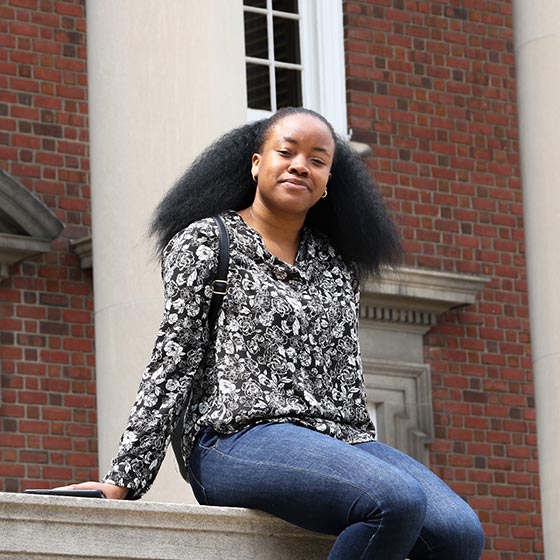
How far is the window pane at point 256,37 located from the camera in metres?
14.3

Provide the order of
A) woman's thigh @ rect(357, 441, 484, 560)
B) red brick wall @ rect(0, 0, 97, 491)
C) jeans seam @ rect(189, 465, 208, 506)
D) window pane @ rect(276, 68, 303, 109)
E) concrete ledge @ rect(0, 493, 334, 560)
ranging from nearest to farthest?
concrete ledge @ rect(0, 493, 334, 560), woman's thigh @ rect(357, 441, 484, 560), jeans seam @ rect(189, 465, 208, 506), red brick wall @ rect(0, 0, 97, 491), window pane @ rect(276, 68, 303, 109)

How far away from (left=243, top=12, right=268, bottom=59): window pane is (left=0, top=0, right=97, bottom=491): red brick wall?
134 cm

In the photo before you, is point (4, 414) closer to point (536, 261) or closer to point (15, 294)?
point (15, 294)

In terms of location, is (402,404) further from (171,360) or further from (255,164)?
(171,360)

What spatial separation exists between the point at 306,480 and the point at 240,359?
0.41 m

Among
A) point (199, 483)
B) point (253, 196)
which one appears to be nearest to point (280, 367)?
point (199, 483)

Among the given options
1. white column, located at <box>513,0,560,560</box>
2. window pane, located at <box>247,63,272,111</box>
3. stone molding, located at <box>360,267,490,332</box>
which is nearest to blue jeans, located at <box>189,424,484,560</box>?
white column, located at <box>513,0,560,560</box>

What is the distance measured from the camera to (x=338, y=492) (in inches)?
190

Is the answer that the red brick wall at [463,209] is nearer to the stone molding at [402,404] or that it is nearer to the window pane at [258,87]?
the stone molding at [402,404]

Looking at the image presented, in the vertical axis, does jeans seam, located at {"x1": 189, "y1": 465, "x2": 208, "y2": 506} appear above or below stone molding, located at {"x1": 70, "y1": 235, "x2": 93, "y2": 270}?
below

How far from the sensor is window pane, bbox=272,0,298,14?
14547 millimetres

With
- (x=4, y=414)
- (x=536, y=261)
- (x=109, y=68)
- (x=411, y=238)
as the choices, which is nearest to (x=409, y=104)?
(x=411, y=238)

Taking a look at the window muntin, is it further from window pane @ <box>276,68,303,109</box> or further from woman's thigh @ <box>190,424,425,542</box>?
woman's thigh @ <box>190,424,425,542</box>

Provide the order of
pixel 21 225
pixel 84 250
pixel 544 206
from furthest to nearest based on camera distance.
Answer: pixel 84 250 → pixel 21 225 → pixel 544 206
